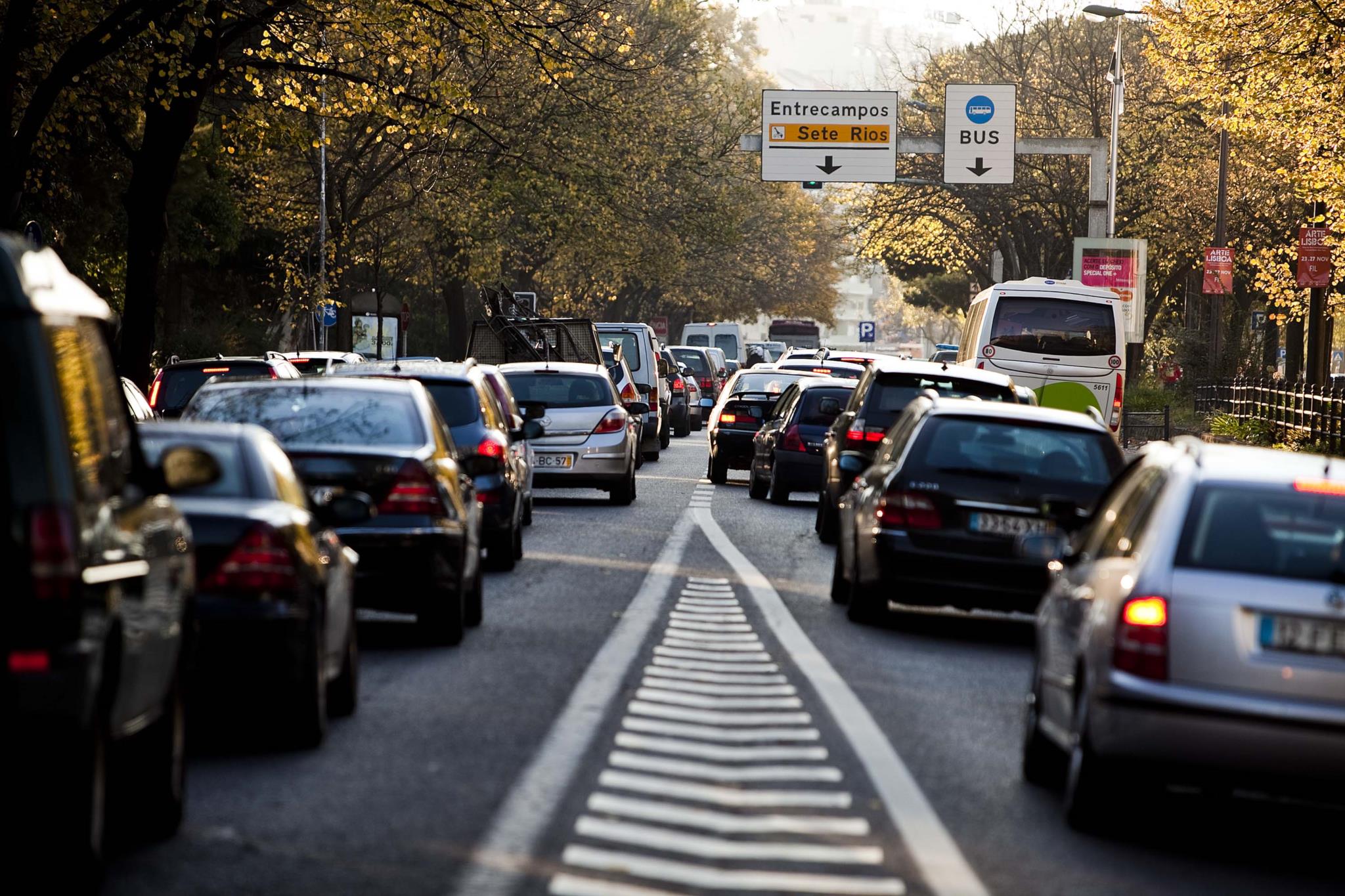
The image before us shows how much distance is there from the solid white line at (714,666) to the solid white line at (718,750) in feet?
7.58

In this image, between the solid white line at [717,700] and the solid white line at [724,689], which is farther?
the solid white line at [724,689]

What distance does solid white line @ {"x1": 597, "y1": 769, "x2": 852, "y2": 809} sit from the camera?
7844mm

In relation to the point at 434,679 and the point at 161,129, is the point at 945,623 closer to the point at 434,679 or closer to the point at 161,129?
the point at 434,679

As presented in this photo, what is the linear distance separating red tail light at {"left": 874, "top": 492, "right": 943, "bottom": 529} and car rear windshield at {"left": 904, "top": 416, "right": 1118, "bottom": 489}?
21 cm

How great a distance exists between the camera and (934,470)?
13492 millimetres

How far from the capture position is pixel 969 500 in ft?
43.9

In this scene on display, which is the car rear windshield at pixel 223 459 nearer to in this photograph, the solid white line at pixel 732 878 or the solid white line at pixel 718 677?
the solid white line at pixel 732 878

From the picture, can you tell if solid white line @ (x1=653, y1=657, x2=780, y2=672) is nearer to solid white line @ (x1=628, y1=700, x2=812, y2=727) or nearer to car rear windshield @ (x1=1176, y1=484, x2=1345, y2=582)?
solid white line @ (x1=628, y1=700, x2=812, y2=727)

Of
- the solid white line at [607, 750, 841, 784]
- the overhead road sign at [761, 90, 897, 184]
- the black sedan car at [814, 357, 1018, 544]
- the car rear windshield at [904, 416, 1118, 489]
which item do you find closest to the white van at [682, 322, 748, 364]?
the overhead road sign at [761, 90, 897, 184]

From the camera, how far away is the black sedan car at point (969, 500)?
13.2m

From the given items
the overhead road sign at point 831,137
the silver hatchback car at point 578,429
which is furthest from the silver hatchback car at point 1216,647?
the overhead road sign at point 831,137

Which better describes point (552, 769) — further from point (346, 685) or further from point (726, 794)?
point (346, 685)

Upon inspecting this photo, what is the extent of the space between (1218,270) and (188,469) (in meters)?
35.0

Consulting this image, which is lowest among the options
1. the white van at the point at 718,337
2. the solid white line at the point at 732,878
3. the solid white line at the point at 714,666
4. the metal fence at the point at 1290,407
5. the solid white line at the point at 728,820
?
the white van at the point at 718,337
